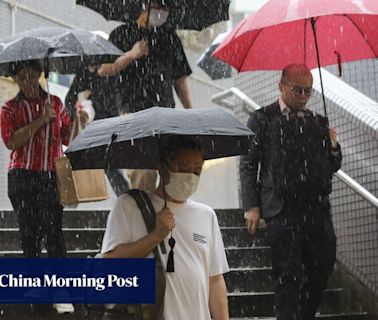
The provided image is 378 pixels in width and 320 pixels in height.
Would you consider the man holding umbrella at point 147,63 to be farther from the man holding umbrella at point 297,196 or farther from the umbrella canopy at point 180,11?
the man holding umbrella at point 297,196

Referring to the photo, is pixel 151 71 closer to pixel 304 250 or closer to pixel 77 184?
pixel 77 184

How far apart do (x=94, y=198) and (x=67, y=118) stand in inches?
27.3

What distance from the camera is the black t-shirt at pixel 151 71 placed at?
7191 mm

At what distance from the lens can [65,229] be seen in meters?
8.54

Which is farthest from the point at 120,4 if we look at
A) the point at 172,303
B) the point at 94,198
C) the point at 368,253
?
the point at 172,303

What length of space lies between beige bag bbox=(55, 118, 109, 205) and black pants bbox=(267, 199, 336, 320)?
5.13 feet

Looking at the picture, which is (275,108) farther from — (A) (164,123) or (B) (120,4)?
(A) (164,123)

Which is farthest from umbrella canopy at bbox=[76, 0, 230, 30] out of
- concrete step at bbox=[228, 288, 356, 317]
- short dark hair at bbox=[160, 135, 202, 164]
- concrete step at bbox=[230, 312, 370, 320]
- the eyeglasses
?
short dark hair at bbox=[160, 135, 202, 164]

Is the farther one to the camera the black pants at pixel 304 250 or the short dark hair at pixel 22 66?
the short dark hair at pixel 22 66

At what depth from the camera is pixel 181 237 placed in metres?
4.63

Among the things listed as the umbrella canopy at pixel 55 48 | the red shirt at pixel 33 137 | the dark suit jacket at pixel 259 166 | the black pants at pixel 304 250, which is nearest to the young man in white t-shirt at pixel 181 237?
the black pants at pixel 304 250

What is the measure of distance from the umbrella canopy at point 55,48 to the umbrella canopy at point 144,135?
86.1 inches

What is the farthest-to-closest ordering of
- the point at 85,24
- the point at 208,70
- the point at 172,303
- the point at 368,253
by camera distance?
the point at 85,24
the point at 208,70
the point at 368,253
the point at 172,303

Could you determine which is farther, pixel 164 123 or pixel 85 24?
pixel 85 24
